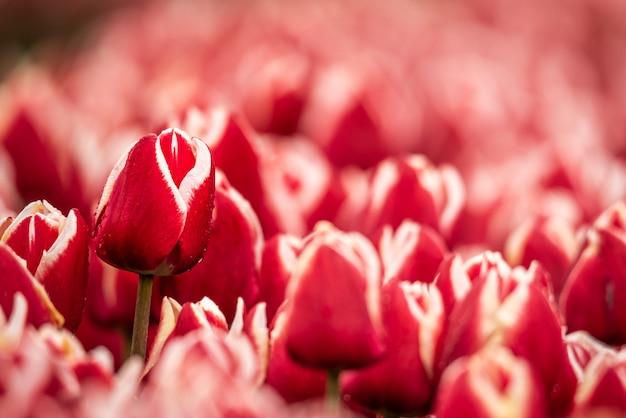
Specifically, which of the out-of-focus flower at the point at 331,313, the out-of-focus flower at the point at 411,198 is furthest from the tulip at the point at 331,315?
the out-of-focus flower at the point at 411,198

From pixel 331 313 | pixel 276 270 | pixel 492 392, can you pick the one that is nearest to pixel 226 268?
pixel 276 270

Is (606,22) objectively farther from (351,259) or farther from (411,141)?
(351,259)

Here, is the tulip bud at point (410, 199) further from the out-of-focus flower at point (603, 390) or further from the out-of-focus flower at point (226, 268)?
the out-of-focus flower at point (603, 390)

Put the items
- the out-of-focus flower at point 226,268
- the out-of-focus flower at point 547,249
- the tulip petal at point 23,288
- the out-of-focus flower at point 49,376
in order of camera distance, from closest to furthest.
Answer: the out-of-focus flower at point 49,376, the tulip petal at point 23,288, the out-of-focus flower at point 226,268, the out-of-focus flower at point 547,249

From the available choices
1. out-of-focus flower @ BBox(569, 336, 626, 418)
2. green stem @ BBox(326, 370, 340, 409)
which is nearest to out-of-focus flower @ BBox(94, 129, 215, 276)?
green stem @ BBox(326, 370, 340, 409)

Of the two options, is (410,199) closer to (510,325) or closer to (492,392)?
(510,325)

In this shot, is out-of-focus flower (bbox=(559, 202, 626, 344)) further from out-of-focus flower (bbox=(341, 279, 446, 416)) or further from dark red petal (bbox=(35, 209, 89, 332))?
dark red petal (bbox=(35, 209, 89, 332))

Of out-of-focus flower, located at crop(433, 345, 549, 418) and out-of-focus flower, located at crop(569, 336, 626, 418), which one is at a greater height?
out-of-focus flower, located at crop(433, 345, 549, 418)
